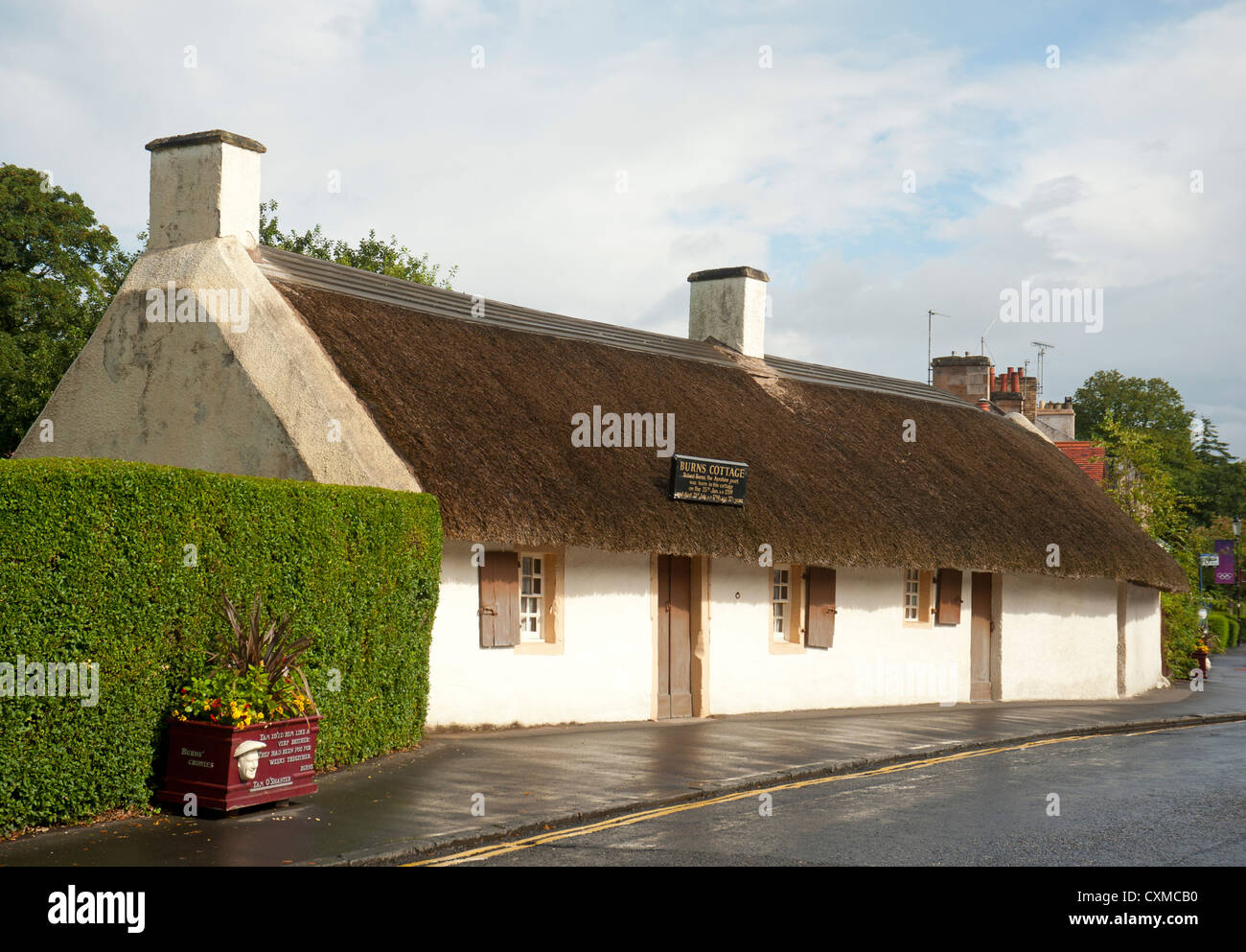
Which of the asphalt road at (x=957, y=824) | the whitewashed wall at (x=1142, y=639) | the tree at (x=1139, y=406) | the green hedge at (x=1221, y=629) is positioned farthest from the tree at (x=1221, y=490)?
the asphalt road at (x=957, y=824)

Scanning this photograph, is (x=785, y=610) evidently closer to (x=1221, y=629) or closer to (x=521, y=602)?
(x=521, y=602)

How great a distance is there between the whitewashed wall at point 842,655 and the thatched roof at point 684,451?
3.11 ft

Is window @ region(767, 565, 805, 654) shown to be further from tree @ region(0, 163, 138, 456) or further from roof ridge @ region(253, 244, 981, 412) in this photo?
tree @ region(0, 163, 138, 456)

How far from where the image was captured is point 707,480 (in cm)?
1698

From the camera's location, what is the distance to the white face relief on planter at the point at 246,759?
29.6 feet

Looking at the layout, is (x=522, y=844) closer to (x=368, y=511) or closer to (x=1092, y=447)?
(x=368, y=511)

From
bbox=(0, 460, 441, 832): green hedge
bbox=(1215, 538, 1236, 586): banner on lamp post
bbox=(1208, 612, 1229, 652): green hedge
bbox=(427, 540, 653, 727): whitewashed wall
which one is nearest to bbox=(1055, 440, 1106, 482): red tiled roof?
bbox=(1215, 538, 1236, 586): banner on lamp post

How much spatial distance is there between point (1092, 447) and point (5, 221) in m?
32.5

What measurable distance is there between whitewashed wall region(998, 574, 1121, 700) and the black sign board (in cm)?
766

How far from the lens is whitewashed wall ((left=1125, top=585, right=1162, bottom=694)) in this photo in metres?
26.2

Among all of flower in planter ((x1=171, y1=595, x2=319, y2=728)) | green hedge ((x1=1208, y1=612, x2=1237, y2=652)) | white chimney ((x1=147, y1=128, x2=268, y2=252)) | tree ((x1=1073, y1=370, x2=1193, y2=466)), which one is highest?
tree ((x1=1073, y1=370, x2=1193, y2=466))

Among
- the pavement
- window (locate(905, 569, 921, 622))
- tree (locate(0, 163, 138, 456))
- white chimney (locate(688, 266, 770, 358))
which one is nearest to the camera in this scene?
the pavement

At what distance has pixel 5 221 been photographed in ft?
105

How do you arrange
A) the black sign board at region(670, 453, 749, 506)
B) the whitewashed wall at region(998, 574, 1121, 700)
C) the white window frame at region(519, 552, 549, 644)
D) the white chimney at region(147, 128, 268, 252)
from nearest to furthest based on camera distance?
the white chimney at region(147, 128, 268, 252) → the white window frame at region(519, 552, 549, 644) → the black sign board at region(670, 453, 749, 506) → the whitewashed wall at region(998, 574, 1121, 700)
